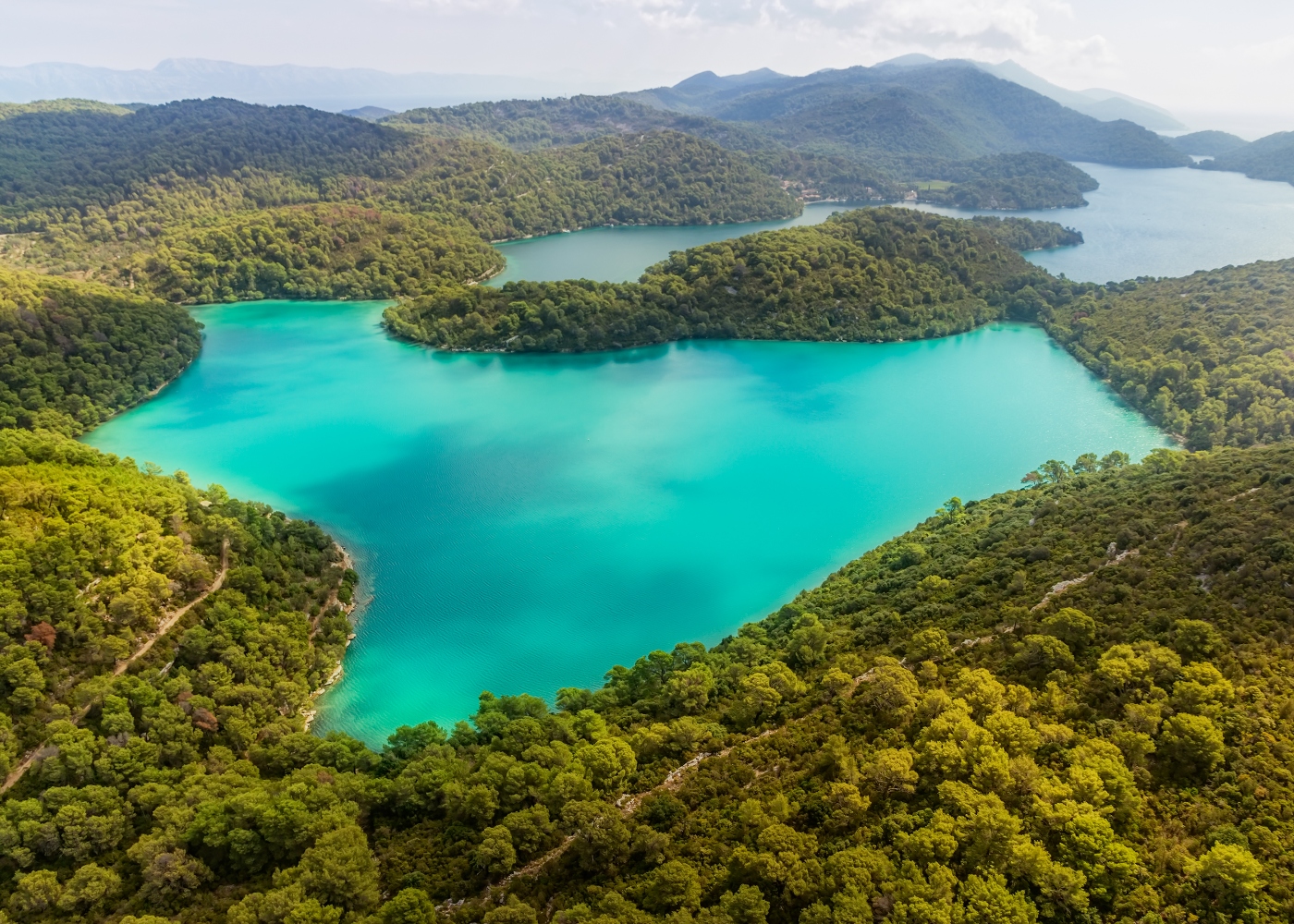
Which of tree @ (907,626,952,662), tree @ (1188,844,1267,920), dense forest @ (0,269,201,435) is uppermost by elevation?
dense forest @ (0,269,201,435)

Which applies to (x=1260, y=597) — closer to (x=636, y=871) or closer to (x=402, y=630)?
(x=636, y=871)

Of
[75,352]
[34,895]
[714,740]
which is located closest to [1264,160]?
[714,740]

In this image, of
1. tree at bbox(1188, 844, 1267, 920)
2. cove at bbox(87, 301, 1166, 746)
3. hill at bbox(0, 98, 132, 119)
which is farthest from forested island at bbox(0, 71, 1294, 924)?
hill at bbox(0, 98, 132, 119)

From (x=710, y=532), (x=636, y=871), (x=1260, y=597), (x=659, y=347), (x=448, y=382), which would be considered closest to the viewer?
(x=636, y=871)

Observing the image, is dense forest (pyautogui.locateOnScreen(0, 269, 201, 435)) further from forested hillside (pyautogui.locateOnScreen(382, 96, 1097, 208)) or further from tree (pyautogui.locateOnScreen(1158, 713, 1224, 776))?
forested hillside (pyautogui.locateOnScreen(382, 96, 1097, 208))

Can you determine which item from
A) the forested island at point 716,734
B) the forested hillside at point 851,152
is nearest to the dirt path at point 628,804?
the forested island at point 716,734

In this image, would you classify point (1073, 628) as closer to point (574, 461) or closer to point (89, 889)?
point (89, 889)

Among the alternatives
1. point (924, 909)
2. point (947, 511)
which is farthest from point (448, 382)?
point (924, 909)
